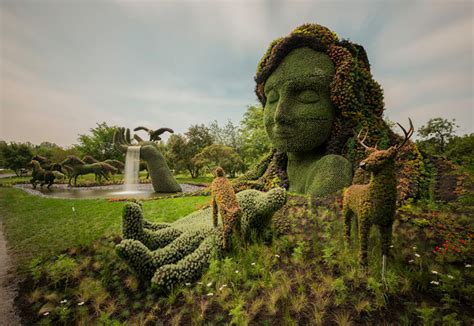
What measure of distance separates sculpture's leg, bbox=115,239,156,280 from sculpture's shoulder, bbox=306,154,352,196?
4995mm

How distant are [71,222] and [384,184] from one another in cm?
793

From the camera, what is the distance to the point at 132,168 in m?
15.9

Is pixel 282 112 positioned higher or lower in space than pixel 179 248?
higher

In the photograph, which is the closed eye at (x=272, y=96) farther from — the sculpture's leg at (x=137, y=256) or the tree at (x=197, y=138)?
the tree at (x=197, y=138)

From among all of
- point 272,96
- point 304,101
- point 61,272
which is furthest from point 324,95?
point 61,272

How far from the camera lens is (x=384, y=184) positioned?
2471mm

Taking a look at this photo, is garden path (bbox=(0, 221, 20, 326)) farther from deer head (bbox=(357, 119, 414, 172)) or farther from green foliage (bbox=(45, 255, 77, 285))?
deer head (bbox=(357, 119, 414, 172))

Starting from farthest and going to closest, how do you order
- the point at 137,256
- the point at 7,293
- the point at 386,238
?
the point at 7,293 < the point at 137,256 < the point at 386,238

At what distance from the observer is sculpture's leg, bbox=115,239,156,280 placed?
2.80 m

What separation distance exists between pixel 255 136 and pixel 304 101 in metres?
14.1

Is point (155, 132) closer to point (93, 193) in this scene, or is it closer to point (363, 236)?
point (93, 193)

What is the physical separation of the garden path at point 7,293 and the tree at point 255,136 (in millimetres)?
16903

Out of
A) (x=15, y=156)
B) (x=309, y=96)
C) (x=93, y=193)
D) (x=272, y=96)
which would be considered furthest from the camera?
(x=15, y=156)

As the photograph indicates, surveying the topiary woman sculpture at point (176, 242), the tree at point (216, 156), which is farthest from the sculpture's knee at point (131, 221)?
the tree at point (216, 156)
